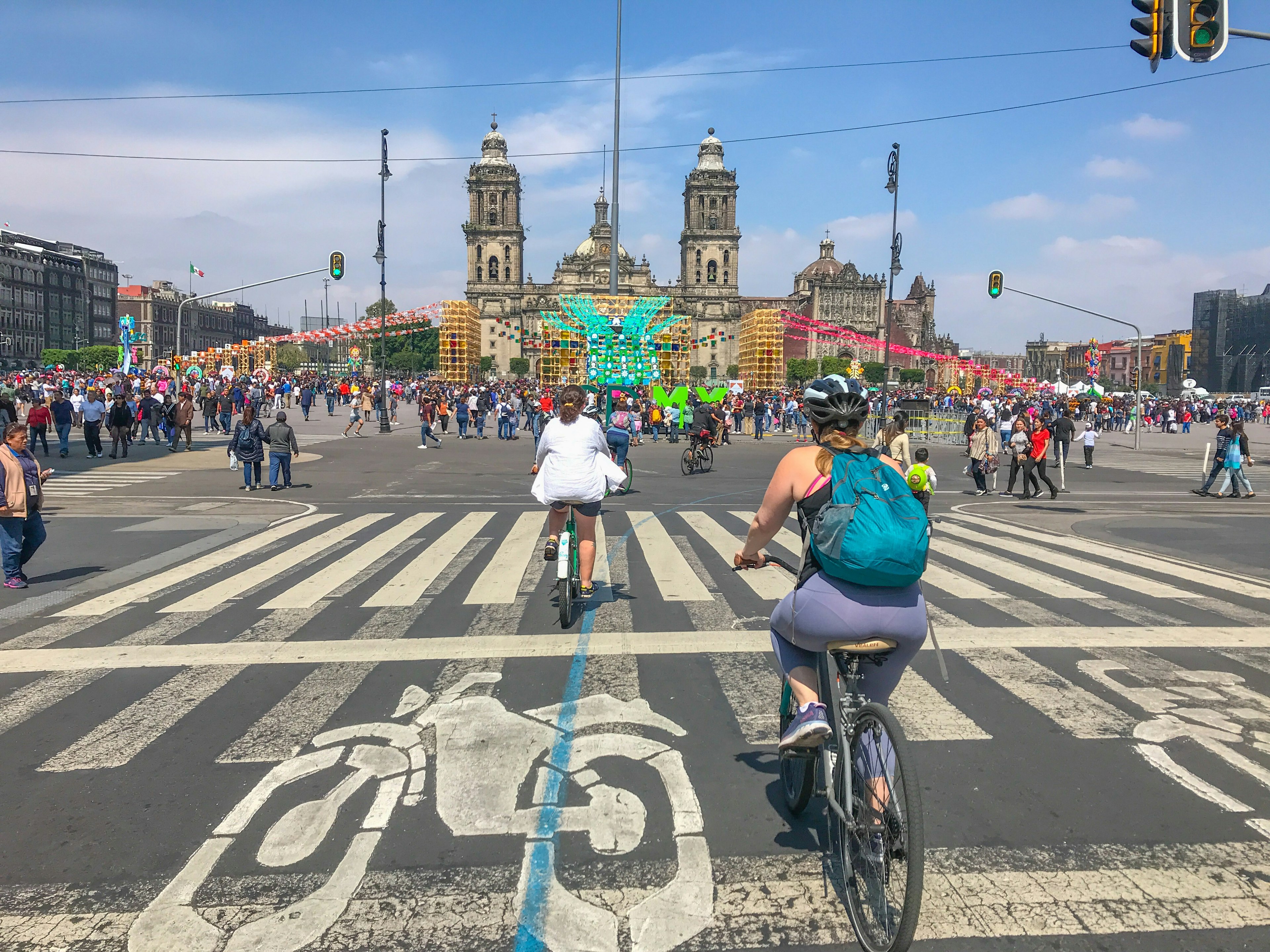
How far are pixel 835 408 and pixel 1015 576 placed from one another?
21.8 ft

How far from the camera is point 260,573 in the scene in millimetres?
9273

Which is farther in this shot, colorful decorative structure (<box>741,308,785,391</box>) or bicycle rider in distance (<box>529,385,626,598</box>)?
colorful decorative structure (<box>741,308,785,391</box>)

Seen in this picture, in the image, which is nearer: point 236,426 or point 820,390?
point 820,390

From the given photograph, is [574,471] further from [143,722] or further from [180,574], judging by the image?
[180,574]

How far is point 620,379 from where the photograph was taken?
1583 inches

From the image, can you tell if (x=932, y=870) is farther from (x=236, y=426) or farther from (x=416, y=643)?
(x=236, y=426)

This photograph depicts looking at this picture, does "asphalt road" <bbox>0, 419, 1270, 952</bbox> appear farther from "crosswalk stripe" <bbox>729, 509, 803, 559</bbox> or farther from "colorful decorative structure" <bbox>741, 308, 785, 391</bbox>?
"colorful decorative structure" <bbox>741, 308, 785, 391</bbox>

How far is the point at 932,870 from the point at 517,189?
115 meters

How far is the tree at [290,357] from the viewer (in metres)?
139

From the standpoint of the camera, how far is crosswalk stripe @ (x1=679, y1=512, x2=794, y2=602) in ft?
27.6

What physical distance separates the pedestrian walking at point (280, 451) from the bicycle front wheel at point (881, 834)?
1526 centimetres

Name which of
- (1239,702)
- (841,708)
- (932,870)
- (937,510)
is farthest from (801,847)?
(937,510)

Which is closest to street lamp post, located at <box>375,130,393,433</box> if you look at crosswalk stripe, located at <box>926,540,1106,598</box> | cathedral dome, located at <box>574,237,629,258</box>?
crosswalk stripe, located at <box>926,540,1106,598</box>

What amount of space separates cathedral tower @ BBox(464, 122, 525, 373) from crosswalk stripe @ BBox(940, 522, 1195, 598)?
332ft
